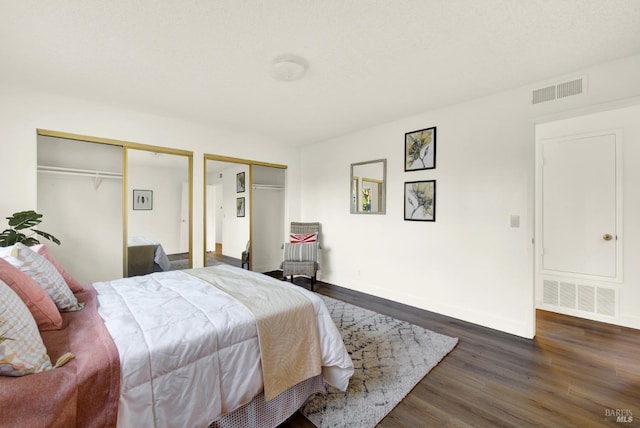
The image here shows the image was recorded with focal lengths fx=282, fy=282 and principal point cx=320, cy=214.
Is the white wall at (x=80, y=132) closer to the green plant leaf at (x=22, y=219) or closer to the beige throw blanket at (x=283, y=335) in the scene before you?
the green plant leaf at (x=22, y=219)

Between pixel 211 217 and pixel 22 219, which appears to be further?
pixel 211 217

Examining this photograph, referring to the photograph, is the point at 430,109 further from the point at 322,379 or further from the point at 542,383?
the point at 322,379

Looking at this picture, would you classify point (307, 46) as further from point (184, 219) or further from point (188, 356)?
point (184, 219)

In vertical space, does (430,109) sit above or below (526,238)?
above

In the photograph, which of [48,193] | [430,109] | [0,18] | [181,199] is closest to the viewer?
[0,18]

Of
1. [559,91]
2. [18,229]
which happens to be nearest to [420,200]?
[559,91]

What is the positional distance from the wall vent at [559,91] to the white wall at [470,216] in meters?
0.05

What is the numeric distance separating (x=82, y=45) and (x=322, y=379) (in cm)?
299

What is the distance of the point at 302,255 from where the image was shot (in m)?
4.52

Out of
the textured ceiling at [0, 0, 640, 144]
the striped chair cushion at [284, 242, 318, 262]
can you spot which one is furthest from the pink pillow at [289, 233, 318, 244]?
the textured ceiling at [0, 0, 640, 144]

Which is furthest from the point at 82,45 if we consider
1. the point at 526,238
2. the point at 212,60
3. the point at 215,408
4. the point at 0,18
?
the point at 526,238

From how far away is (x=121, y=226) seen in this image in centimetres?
347

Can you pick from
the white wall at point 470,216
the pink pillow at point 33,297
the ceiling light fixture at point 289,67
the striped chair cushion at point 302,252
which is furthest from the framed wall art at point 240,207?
the pink pillow at point 33,297

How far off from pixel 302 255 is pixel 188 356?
326cm
